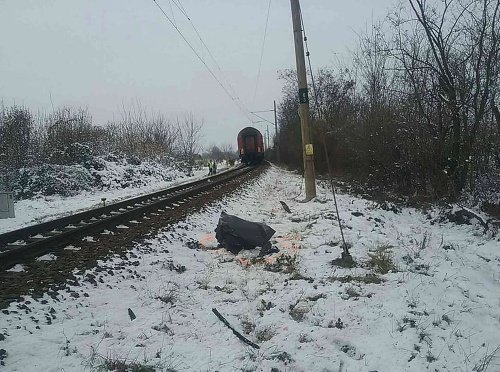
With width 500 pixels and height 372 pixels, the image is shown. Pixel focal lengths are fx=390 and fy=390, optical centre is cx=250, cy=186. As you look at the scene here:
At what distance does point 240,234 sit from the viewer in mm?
6707

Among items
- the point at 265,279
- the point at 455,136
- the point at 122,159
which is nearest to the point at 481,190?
the point at 455,136

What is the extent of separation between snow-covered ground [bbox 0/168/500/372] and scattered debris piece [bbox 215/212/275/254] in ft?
0.85

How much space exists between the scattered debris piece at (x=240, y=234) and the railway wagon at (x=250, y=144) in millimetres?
34009

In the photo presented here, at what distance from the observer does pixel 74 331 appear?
372cm

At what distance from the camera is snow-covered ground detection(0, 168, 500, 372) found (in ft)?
11.3

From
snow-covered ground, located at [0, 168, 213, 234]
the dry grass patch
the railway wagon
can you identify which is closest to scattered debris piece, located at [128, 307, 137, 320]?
the dry grass patch

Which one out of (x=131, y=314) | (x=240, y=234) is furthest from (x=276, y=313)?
(x=240, y=234)

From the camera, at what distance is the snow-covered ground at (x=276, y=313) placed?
3443mm

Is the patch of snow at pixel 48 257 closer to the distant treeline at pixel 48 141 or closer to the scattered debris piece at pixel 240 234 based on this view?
the scattered debris piece at pixel 240 234

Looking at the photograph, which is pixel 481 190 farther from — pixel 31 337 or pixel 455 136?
pixel 31 337

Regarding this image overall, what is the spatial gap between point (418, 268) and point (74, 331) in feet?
14.8

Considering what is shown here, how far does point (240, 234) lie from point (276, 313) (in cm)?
252

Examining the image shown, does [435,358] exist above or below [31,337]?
below

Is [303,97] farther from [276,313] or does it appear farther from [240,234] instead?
[276,313]
